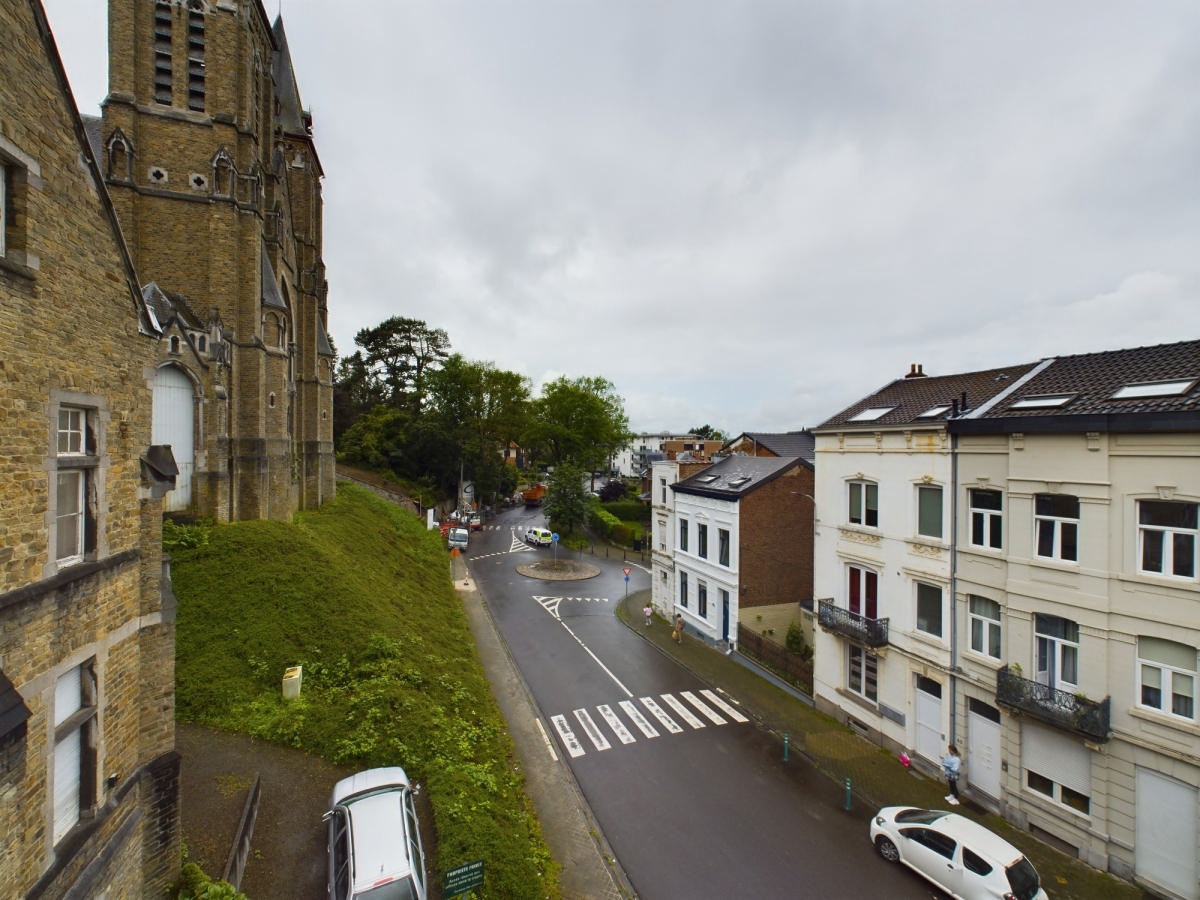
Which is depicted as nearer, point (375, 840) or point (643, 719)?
point (375, 840)

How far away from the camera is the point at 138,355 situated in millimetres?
6707

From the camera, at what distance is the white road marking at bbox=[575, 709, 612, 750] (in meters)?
14.4

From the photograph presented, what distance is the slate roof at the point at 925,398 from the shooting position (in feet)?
44.9

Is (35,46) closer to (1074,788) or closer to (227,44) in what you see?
(1074,788)

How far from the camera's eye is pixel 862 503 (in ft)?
49.8

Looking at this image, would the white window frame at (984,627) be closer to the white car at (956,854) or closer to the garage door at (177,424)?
A: the white car at (956,854)

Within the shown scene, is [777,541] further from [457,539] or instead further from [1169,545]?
[457,539]

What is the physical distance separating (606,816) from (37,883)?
9.39m

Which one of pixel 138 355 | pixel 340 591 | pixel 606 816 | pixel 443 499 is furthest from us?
pixel 443 499

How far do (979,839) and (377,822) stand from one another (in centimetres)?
1016

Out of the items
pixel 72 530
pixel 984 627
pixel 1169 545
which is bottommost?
pixel 984 627

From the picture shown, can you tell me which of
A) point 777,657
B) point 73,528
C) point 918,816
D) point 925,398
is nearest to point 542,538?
point 777,657

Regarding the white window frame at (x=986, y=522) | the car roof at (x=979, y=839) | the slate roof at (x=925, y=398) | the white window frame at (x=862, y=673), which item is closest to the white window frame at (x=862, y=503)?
the slate roof at (x=925, y=398)

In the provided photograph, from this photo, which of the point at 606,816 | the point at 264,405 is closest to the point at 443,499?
→ the point at 264,405
